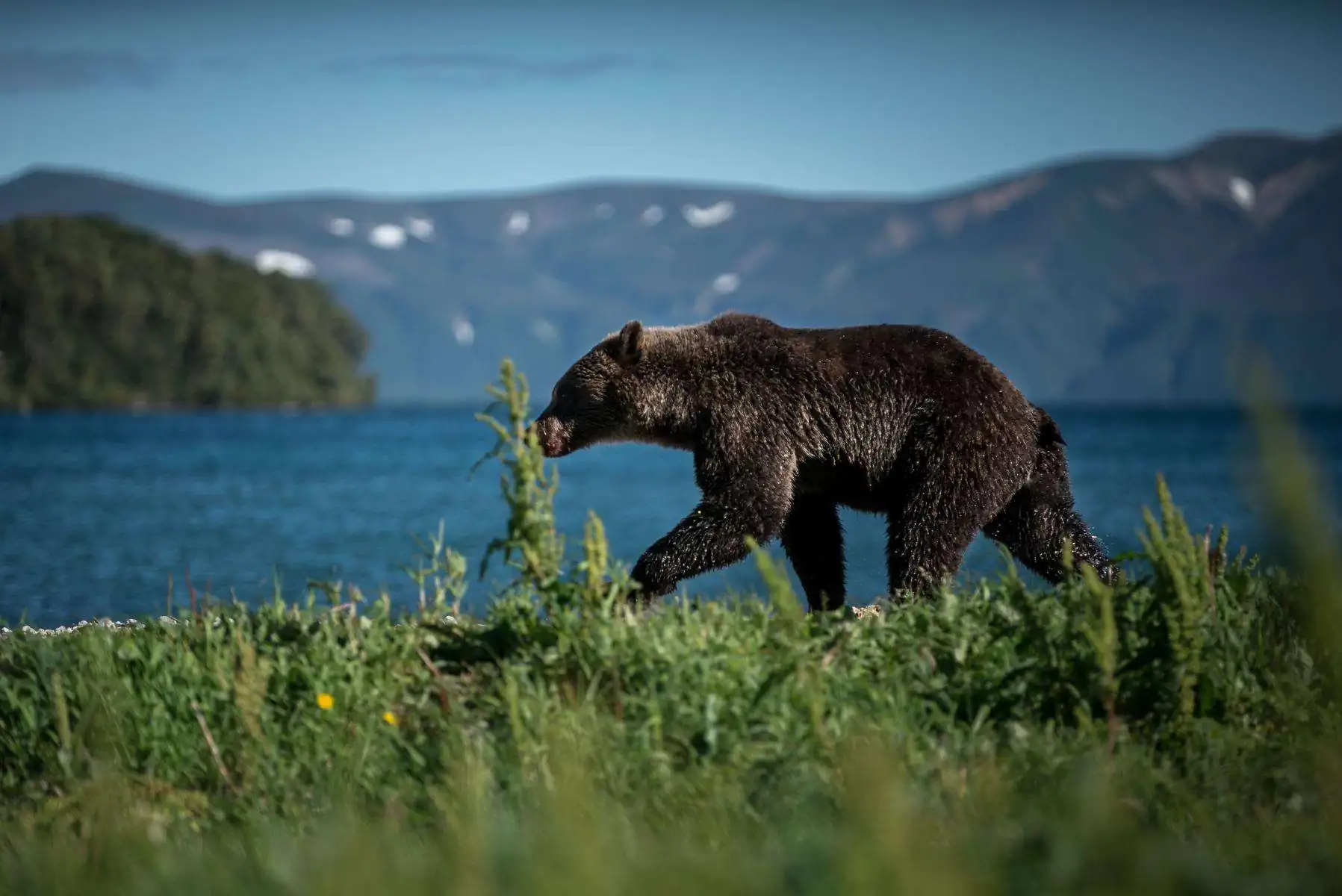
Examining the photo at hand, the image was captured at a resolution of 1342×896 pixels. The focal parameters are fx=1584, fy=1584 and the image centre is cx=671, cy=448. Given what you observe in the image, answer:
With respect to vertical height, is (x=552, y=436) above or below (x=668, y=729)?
above

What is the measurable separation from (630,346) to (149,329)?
441 feet

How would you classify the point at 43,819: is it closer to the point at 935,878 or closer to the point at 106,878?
the point at 106,878

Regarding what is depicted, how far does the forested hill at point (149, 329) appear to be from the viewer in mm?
131125

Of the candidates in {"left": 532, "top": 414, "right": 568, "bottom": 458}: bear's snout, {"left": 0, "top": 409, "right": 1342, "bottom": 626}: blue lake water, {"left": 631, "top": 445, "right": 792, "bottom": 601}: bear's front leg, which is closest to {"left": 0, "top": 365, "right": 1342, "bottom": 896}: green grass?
{"left": 0, "top": 409, "right": 1342, "bottom": 626}: blue lake water

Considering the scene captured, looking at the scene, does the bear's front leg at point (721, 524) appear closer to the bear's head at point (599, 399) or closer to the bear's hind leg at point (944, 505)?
the bear's hind leg at point (944, 505)

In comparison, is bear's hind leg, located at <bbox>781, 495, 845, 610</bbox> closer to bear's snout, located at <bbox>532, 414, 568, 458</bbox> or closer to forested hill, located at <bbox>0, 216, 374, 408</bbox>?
bear's snout, located at <bbox>532, 414, 568, 458</bbox>

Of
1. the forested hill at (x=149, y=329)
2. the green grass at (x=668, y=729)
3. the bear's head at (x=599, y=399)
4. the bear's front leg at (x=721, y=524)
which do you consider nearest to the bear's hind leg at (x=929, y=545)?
the bear's front leg at (x=721, y=524)

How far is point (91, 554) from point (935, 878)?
4037cm

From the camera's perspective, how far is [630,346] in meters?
8.54

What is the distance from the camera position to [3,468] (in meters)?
82.9

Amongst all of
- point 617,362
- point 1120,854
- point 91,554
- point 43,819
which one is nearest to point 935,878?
point 1120,854

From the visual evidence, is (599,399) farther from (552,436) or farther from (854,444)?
(854,444)

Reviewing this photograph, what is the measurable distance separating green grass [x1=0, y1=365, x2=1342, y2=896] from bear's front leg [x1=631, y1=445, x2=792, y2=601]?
0.88 metres

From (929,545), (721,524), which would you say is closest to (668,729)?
(721,524)
